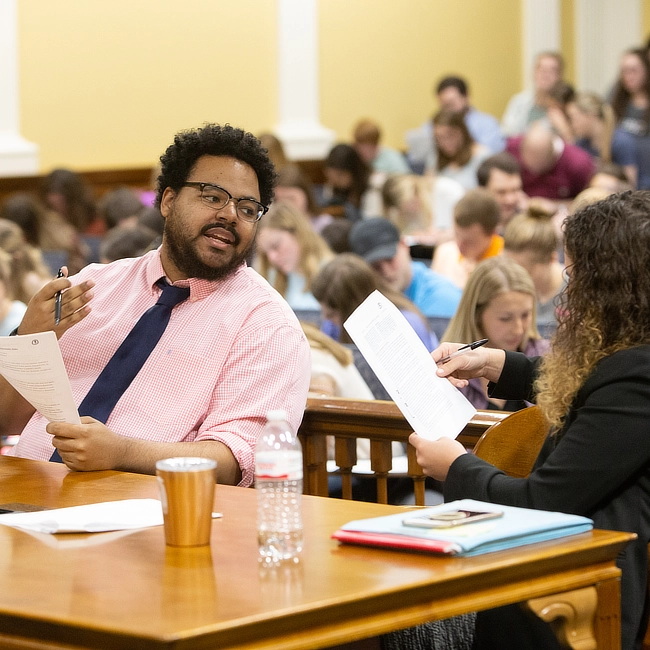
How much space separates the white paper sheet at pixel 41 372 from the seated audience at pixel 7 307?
223 centimetres

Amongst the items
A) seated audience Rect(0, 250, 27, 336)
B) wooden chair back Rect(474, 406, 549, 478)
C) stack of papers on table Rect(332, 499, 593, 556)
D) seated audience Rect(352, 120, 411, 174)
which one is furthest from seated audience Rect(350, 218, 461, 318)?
seated audience Rect(352, 120, 411, 174)

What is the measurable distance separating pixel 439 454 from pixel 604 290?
0.39 m

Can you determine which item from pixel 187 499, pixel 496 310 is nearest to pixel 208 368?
pixel 187 499

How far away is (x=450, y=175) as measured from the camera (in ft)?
28.4

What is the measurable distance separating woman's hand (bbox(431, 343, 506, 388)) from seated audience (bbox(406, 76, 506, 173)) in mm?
7483

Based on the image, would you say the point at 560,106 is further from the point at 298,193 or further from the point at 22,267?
the point at 22,267

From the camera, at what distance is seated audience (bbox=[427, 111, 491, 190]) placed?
8.58 m

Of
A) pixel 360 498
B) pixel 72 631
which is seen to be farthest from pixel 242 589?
pixel 360 498

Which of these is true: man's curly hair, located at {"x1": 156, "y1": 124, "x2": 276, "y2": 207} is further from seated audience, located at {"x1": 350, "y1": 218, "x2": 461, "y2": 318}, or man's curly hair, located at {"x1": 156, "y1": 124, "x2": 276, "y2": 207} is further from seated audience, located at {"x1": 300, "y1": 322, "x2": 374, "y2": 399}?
seated audience, located at {"x1": 350, "y1": 218, "x2": 461, "y2": 318}

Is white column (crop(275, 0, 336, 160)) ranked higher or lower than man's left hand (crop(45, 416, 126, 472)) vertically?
higher

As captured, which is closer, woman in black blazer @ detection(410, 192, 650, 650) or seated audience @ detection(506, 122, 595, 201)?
woman in black blazer @ detection(410, 192, 650, 650)

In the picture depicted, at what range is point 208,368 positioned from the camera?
8.41 ft

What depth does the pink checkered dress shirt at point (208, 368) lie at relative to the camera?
2.49 m

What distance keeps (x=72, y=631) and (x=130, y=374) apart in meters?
1.28
